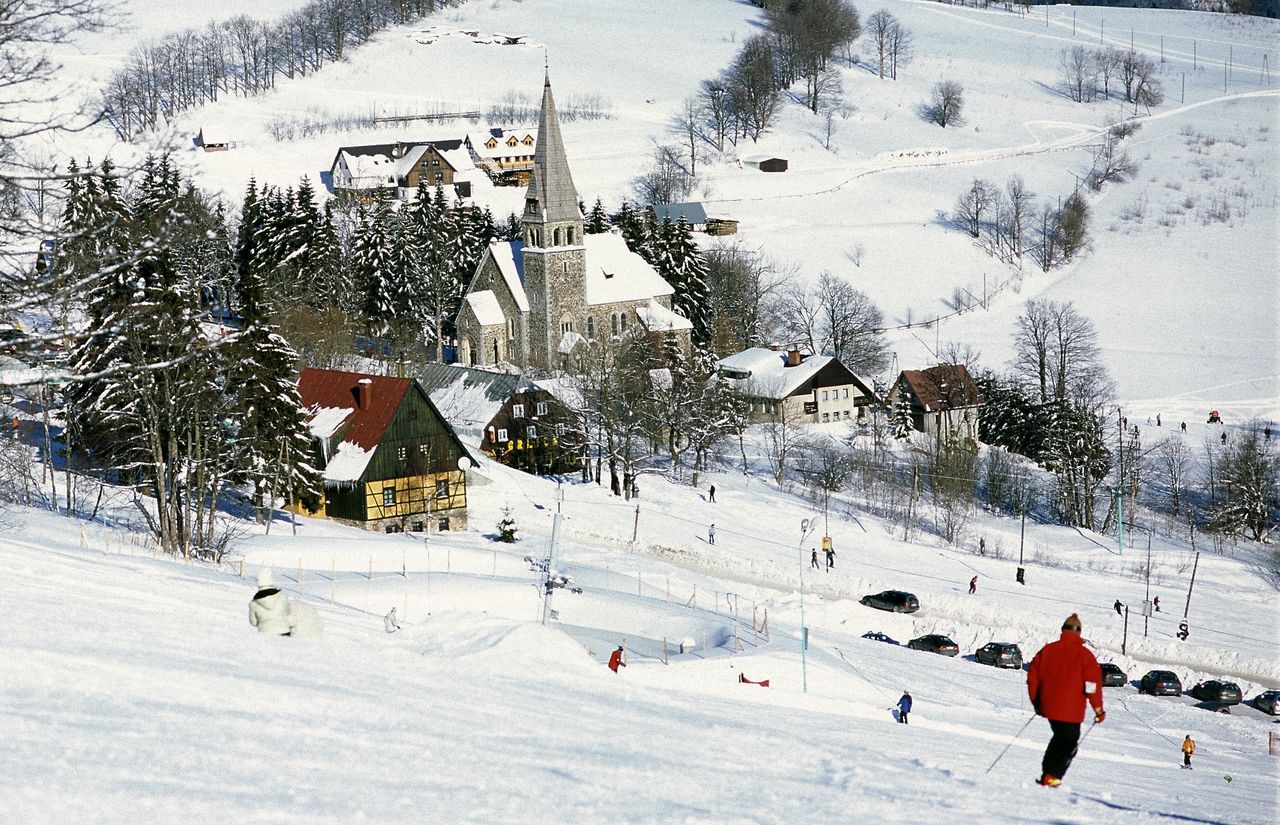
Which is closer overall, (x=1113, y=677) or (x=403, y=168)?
(x=1113, y=677)

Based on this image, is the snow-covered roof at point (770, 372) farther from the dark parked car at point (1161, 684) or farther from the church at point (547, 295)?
the dark parked car at point (1161, 684)

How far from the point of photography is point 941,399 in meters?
69.2

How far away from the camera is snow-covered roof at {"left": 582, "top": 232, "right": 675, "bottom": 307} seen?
74188 mm

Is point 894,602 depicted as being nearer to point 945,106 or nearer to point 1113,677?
point 1113,677

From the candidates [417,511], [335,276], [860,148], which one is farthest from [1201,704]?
[860,148]

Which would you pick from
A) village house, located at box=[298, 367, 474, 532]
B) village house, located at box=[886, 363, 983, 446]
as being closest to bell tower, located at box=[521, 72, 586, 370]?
village house, located at box=[886, 363, 983, 446]

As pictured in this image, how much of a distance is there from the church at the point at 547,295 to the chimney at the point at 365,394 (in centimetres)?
2625

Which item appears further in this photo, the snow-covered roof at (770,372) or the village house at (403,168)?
the village house at (403,168)

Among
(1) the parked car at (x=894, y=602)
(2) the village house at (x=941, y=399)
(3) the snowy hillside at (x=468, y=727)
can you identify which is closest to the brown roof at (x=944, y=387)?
(2) the village house at (x=941, y=399)

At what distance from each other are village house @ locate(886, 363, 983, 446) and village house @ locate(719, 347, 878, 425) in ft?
5.71

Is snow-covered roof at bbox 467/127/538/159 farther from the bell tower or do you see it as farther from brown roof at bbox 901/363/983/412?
brown roof at bbox 901/363/983/412

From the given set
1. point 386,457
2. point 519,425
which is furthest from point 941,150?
point 386,457

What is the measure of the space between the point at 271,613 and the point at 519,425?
4295cm

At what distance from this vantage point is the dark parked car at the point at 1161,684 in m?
33.6
